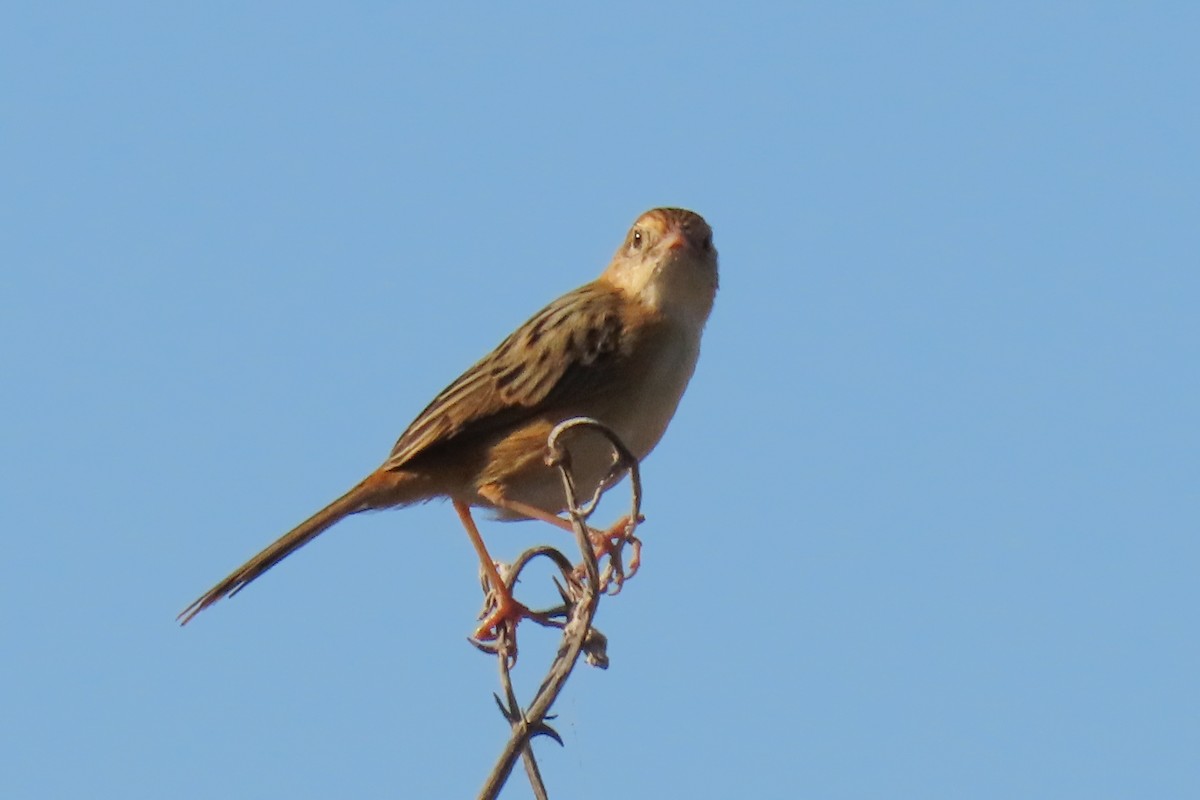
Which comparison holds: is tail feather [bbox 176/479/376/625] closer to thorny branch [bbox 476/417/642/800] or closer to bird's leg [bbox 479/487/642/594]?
bird's leg [bbox 479/487/642/594]

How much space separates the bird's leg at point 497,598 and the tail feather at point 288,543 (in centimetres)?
37

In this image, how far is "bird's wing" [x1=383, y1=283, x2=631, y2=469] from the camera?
6.14 metres

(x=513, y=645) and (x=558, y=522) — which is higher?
(x=558, y=522)

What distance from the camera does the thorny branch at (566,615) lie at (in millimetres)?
3119

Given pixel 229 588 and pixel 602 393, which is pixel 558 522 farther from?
pixel 229 588

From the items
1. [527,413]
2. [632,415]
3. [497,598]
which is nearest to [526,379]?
[527,413]

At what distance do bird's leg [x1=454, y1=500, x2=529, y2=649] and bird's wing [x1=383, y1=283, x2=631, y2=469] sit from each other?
30 cm

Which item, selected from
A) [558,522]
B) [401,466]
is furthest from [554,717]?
[401,466]

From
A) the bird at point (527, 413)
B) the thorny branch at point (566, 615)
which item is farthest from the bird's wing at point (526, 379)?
the thorny branch at point (566, 615)

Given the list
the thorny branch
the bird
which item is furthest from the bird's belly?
the thorny branch

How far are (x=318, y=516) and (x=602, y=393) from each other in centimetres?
116

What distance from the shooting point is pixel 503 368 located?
627 cm

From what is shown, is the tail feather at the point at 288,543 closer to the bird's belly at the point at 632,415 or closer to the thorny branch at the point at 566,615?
the bird's belly at the point at 632,415

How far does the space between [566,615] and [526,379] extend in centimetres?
223
